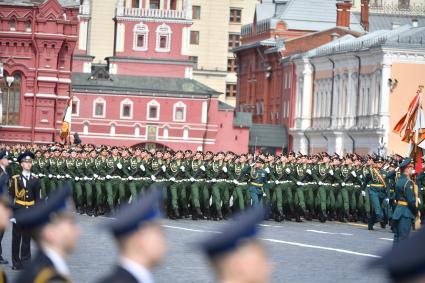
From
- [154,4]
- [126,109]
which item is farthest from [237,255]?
[154,4]

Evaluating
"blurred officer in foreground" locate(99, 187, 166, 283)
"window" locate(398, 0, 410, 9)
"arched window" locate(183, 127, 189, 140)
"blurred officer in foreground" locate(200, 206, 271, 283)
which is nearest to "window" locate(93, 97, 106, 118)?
"arched window" locate(183, 127, 189, 140)

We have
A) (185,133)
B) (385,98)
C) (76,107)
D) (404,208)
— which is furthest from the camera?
(185,133)

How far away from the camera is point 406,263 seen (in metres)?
5.21

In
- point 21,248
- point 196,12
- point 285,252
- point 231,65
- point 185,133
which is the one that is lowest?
point 285,252

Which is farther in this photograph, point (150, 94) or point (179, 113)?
point (179, 113)

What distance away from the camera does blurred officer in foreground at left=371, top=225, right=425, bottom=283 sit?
5.20m

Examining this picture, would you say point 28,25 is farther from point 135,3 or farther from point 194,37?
point 194,37

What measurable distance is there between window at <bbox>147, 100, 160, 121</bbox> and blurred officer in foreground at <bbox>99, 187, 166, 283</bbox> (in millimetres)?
88382

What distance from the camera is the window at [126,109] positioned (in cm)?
9444

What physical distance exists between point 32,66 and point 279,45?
3153 cm

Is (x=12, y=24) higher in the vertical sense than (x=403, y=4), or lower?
lower

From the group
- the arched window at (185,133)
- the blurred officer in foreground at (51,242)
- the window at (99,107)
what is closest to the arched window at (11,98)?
the window at (99,107)

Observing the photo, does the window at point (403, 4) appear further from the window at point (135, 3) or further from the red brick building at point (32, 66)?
the red brick building at point (32, 66)

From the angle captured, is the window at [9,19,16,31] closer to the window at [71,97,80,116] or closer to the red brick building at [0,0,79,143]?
the red brick building at [0,0,79,143]
